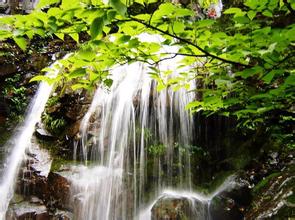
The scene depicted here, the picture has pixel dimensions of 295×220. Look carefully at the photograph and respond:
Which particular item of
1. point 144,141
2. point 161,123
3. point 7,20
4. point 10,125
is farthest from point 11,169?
point 7,20

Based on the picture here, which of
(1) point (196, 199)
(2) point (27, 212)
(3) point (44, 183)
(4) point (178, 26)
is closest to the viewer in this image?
(4) point (178, 26)

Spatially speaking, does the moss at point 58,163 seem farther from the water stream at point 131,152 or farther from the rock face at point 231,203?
the rock face at point 231,203

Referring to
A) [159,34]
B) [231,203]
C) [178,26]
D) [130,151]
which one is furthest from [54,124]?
[178,26]

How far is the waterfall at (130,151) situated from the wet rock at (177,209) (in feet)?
2.12

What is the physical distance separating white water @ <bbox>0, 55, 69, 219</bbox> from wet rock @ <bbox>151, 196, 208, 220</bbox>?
308 centimetres

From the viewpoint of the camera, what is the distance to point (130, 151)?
702 cm

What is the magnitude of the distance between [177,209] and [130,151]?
1.80m

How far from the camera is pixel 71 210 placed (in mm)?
6449

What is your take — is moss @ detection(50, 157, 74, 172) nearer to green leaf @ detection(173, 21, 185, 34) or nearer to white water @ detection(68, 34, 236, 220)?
white water @ detection(68, 34, 236, 220)

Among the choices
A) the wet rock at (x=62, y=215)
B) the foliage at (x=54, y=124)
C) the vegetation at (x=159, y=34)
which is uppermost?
the foliage at (x=54, y=124)

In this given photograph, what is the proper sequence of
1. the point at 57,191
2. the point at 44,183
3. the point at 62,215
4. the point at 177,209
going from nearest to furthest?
the point at 177,209
the point at 62,215
the point at 57,191
the point at 44,183

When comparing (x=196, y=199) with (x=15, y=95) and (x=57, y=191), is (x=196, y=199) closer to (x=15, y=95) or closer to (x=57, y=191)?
(x=57, y=191)

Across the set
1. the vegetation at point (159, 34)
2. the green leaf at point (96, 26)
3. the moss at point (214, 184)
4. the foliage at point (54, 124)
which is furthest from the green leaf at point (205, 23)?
the foliage at point (54, 124)

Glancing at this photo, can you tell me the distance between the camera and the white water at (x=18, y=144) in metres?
6.99
